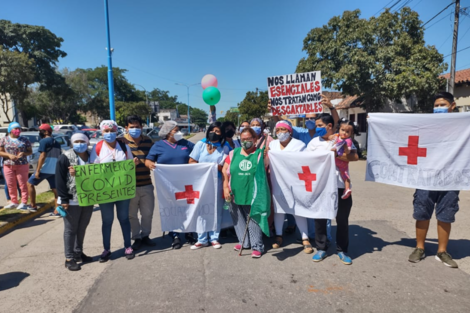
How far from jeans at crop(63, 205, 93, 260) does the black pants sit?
288 cm

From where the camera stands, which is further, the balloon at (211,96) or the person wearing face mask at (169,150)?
the balloon at (211,96)

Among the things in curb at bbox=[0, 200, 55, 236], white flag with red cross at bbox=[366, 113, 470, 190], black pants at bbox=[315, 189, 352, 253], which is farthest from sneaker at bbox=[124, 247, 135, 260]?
white flag with red cross at bbox=[366, 113, 470, 190]

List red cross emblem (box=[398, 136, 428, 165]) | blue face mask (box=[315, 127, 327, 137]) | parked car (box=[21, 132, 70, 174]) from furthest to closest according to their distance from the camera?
1. parked car (box=[21, 132, 70, 174])
2. blue face mask (box=[315, 127, 327, 137])
3. red cross emblem (box=[398, 136, 428, 165])

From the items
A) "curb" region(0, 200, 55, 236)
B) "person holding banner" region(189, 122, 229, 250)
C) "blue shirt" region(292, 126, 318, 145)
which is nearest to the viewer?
"person holding banner" region(189, 122, 229, 250)

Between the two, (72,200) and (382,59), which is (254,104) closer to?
(382,59)

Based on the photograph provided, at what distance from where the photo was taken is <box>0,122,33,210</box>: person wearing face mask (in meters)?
5.84

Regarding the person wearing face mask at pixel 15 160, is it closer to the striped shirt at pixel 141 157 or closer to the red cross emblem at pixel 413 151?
the striped shirt at pixel 141 157

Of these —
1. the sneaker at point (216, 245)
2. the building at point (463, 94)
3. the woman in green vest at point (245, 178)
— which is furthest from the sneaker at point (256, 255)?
the building at point (463, 94)

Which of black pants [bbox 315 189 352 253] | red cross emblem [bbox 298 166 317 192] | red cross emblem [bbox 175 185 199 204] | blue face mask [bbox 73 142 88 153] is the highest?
blue face mask [bbox 73 142 88 153]

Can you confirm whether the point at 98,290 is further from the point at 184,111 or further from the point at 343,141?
the point at 184,111

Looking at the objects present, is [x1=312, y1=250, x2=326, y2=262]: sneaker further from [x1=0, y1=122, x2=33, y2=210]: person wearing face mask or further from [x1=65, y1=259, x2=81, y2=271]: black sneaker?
[x1=0, y1=122, x2=33, y2=210]: person wearing face mask

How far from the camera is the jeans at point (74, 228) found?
3637mm

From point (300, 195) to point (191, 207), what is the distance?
4.91 ft

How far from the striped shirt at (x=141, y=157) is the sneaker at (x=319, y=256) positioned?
7.77 ft
